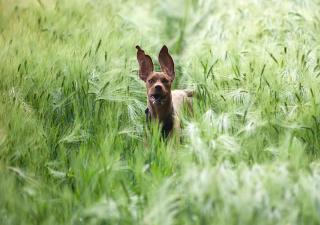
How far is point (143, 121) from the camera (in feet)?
18.3

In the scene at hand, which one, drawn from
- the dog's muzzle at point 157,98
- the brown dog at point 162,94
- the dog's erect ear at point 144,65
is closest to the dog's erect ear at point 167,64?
the brown dog at point 162,94

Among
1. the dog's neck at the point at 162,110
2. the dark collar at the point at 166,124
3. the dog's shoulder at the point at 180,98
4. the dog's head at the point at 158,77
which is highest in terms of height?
the dog's head at the point at 158,77

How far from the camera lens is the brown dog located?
17.5 ft

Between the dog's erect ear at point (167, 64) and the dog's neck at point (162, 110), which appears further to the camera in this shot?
the dog's erect ear at point (167, 64)

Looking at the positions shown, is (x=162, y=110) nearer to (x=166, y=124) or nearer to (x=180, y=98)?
(x=166, y=124)

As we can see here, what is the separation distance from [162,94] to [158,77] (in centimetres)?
21

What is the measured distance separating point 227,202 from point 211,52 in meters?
3.06

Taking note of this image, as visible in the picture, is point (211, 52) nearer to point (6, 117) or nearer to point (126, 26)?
point (126, 26)

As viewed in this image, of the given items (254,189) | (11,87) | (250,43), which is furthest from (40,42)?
(254,189)

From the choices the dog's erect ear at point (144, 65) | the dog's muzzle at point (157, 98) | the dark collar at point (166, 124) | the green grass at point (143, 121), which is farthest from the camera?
the dog's erect ear at point (144, 65)

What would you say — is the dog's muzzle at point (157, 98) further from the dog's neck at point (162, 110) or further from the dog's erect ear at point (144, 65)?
the dog's erect ear at point (144, 65)

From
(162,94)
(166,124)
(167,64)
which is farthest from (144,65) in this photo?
(166,124)

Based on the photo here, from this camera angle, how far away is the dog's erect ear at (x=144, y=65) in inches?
220

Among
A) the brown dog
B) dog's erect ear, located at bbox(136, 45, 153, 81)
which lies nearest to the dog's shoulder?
the brown dog
